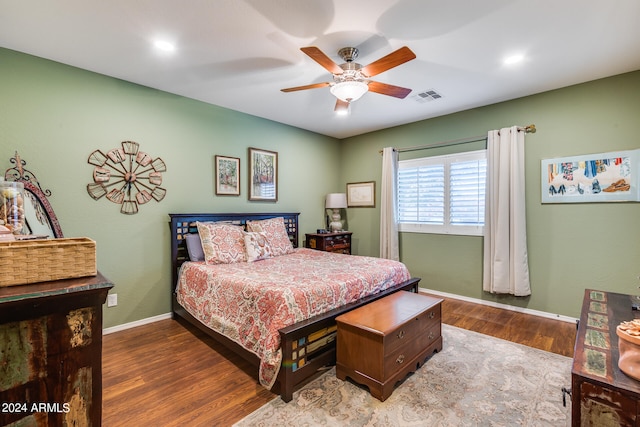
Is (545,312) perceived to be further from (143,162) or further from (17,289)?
(143,162)

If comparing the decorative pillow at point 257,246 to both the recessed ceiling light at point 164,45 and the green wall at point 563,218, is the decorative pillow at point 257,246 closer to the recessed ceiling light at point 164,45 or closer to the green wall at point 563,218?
the recessed ceiling light at point 164,45

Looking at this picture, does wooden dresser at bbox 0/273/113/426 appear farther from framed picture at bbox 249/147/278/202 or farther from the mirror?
framed picture at bbox 249/147/278/202

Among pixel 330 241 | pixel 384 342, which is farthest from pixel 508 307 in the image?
pixel 384 342

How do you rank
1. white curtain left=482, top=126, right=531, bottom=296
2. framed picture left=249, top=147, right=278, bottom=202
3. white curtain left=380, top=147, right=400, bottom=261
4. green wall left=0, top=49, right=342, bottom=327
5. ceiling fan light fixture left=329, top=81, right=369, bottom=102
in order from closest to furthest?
ceiling fan light fixture left=329, top=81, right=369, bottom=102
green wall left=0, top=49, right=342, bottom=327
white curtain left=482, top=126, right=531, bottom=296
framed picture left=249, top=147, right=278, bottom=202
white curtain left=380, top=147, right=400, bottom=261

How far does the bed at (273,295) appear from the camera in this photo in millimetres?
2084

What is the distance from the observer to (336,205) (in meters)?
5.14

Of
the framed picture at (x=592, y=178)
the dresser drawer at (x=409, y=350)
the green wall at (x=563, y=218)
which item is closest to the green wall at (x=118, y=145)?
the dresser drawer at (x=409, y=350)

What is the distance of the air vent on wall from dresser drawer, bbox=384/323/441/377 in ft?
8.54

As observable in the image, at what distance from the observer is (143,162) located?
334 cm

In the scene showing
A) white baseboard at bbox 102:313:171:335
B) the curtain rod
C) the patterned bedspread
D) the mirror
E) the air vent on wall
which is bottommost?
white baseboard at bbox 102:313:171:335

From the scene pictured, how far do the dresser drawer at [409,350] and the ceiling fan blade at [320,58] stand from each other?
2156 millimetres

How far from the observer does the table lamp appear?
514 centimetres

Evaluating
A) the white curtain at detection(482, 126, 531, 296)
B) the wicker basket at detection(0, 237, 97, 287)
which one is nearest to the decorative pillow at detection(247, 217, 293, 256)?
the white curtain at detection(482, 126, 531, 296)

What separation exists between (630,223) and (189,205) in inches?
194
